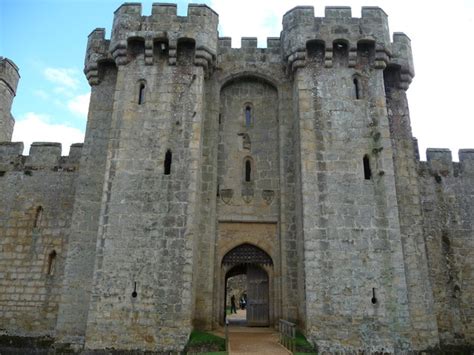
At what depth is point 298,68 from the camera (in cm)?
1347

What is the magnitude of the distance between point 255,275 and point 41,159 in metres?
8.54

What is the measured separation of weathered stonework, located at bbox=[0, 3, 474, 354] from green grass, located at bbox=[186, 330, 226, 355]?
274 millimetres

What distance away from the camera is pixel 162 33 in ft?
43.8

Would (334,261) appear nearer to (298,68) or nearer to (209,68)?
(298,68)

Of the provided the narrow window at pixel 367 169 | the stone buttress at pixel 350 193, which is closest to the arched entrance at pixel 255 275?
the stone buttress at pixel 350 193

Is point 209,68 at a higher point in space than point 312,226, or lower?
higher

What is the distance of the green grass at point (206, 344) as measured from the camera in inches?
408

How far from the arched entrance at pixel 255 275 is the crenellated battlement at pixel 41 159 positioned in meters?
6.44

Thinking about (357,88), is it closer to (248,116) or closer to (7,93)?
(248,116)

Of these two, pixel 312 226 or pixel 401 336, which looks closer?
pixel 401 336

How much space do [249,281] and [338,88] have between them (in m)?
6.73

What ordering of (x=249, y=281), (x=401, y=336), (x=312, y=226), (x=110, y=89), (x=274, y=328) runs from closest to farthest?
(x=401, y=336)
(x=312, y=226)
(x=274, y=328)
(x=249, y=281)
(x=110, y=89)

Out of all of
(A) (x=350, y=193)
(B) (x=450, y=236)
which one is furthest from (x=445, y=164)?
(A) (x=350, y=193)

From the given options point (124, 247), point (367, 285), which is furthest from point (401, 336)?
point (124, 247)
